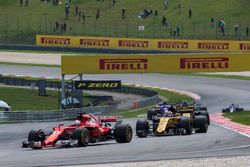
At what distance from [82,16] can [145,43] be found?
30.9 feet

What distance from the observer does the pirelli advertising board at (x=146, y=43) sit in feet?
219

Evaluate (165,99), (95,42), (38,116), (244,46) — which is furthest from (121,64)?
(95,42)

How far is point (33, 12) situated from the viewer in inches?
3209

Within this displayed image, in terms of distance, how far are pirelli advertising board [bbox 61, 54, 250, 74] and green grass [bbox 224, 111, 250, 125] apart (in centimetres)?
257

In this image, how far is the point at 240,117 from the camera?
35.2 m

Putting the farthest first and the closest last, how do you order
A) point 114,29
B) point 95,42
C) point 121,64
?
point 114,29 → point 95,42 → point 121,64

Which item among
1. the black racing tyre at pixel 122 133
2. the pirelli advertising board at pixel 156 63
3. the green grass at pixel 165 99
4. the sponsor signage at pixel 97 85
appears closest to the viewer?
the black racing tyre at pixel 122 133

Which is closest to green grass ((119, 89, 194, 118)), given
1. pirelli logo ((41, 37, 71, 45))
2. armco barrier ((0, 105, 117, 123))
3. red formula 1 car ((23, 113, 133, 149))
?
armco barrier ((0, 105, 117, 123))

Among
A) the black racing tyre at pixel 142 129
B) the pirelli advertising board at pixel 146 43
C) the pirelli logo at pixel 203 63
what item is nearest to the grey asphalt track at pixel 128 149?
the black racing tyre at pixel 142 129

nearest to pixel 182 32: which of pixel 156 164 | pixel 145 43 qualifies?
pixel 145 43

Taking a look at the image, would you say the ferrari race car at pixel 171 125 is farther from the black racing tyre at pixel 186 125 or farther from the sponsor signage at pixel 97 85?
the sponsor signage at pixel 97 85

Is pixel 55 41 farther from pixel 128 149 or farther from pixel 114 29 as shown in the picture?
pixel 128 149

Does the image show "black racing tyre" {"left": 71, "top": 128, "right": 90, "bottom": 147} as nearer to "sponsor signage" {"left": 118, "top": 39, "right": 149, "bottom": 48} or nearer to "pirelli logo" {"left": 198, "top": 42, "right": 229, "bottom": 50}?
"pirelli logo" {"left": 198, "top": 42, "right": 229, "bottom": 50}

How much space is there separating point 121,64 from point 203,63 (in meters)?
4.10
